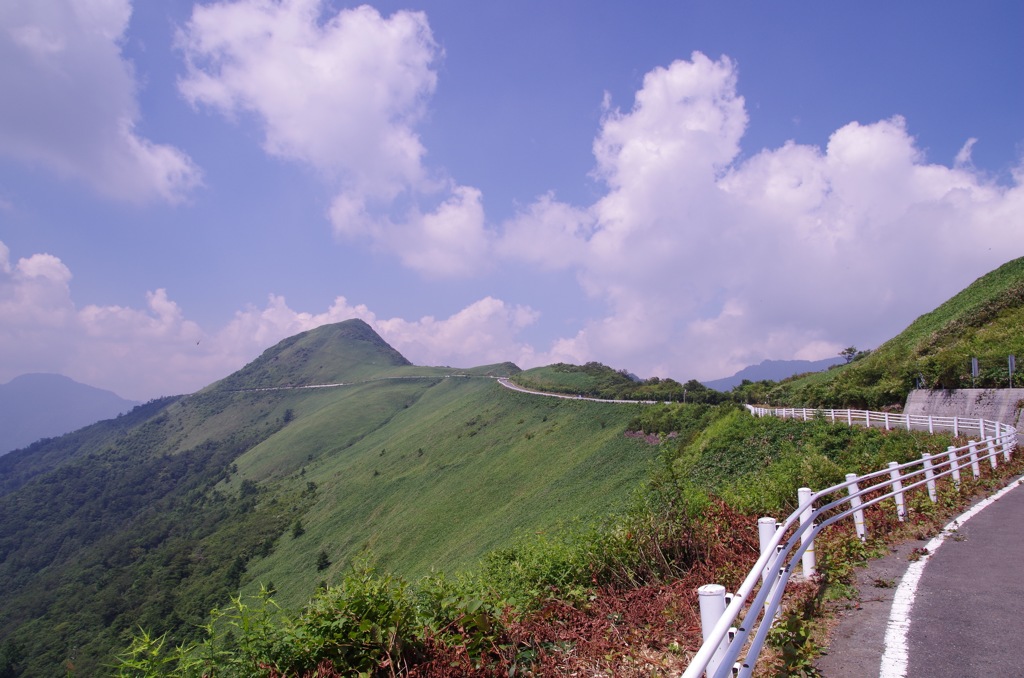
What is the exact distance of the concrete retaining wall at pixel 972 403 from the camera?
2200cm

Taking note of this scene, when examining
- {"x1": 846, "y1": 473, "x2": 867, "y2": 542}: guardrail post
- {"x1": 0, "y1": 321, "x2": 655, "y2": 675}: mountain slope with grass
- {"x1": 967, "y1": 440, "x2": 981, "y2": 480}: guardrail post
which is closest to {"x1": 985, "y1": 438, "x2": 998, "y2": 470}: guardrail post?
{"x1": 967, "y1": 440, "x2": 981, "y2": 480}: guardrail post

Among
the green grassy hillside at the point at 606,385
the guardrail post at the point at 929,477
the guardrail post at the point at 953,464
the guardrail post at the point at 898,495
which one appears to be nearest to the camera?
the guardrail post at the point at 898,495

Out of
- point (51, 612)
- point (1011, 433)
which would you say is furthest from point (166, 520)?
point (1011, 433)

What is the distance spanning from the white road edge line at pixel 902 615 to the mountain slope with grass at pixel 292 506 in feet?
25.4

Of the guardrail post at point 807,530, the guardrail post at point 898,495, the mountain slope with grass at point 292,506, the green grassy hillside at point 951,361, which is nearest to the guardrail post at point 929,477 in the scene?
the guardrail post at point 898,495

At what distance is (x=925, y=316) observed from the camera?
57.2m

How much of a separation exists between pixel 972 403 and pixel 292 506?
245 ft

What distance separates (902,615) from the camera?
17.1 ft

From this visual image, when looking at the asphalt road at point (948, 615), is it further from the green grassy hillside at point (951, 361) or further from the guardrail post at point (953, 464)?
the green grassy hillside at point (951, 361)

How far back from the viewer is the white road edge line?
13.8 ft

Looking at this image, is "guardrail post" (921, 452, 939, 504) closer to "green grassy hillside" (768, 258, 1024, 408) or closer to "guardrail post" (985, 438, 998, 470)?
"guardrail post" (985, 438, 998, 470)

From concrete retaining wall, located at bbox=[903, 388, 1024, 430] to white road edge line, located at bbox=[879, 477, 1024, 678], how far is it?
18.1m

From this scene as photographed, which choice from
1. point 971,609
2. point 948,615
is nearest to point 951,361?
point 971,609

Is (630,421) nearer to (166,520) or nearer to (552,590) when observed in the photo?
(552,590)
